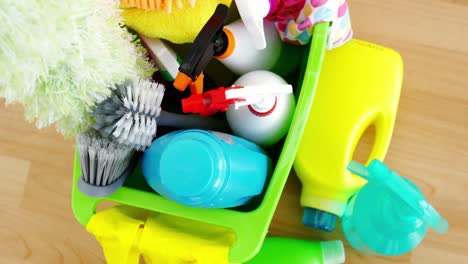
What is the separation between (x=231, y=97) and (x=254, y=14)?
2.8 inches

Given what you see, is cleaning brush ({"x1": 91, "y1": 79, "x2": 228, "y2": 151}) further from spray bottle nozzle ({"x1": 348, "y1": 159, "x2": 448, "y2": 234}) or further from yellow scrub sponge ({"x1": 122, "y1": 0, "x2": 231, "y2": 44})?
spray bottle nozzle ({"x1": 348, "y1": 159, "x2": 448, "y2": 234})

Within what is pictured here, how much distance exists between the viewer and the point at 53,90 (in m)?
0.37

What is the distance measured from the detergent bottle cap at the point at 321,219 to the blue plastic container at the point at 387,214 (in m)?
0.02

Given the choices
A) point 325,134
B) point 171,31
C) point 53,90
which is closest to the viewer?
point 53,90

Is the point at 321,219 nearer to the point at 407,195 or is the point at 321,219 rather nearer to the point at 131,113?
the point at 407,195

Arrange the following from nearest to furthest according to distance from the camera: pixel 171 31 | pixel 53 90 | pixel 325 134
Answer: pixel 53 90
pixel 171 31
pixel 325 134

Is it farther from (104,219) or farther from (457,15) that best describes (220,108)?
(457,15)

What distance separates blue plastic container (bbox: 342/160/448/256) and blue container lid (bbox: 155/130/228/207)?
0.20 m

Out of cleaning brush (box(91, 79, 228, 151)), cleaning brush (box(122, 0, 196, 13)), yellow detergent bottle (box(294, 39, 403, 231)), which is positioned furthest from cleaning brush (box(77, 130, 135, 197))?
yellow detergent bottle (box(294, 39, 403, 231))

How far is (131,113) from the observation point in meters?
0.42

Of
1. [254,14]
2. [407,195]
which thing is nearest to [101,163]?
[254,14]

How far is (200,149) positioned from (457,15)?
44 centimetres

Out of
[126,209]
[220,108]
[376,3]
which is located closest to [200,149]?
[220,108]

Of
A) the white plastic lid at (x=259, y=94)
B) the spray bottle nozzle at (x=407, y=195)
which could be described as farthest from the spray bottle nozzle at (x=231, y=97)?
the spray bottle nozzle at (x=407, y=195)
